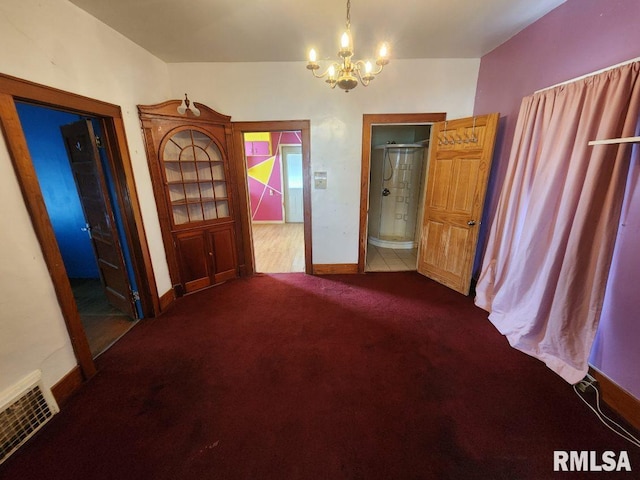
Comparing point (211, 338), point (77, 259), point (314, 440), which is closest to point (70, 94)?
point (211, 338)

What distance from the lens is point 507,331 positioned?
2.20m

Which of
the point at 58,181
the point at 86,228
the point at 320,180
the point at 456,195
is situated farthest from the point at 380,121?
the point at 58,181

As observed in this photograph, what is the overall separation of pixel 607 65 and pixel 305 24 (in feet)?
7.14

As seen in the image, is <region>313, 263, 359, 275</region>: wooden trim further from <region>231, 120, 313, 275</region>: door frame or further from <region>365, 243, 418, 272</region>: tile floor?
<region>365, 243, 418, 272</region>: tile floor

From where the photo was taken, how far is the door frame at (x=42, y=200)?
1.41 meters

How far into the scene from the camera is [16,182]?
4.65 ft

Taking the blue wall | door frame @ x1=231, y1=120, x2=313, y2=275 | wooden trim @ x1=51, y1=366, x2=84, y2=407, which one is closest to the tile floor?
door frame @ x1=231, y1=120, x2=313, y2=275

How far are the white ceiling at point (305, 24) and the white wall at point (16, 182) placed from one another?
0.26 meters

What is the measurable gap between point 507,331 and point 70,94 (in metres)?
3.88

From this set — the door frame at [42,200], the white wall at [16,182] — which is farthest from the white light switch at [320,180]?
the white wall at [16,182]

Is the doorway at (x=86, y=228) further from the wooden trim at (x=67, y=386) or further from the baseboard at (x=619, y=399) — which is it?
the baseboard at (x=619, y=399)

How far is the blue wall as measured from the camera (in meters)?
2.79

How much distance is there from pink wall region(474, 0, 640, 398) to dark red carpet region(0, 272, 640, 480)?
0.39 metres

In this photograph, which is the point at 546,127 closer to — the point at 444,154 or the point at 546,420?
the point at 444,154
